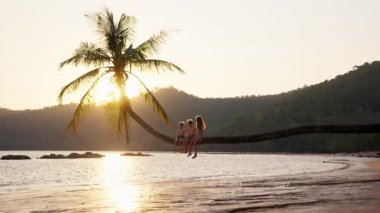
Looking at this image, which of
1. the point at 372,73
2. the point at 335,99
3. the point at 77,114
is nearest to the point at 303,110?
the point at 335,99

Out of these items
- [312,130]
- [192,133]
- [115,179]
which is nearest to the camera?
[312,130]

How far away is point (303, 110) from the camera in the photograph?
18788 cm

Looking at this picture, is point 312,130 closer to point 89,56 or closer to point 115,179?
point 89,56

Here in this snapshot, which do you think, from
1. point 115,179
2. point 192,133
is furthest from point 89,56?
point 115,179

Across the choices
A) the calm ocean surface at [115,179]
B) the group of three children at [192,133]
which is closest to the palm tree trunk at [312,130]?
the group of three children at [192,133]

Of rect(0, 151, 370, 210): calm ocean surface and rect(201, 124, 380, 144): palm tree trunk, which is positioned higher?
rect(201, 124, 380, 144): palm tree trunk

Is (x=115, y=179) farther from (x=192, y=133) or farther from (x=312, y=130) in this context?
(x=312, y=130)

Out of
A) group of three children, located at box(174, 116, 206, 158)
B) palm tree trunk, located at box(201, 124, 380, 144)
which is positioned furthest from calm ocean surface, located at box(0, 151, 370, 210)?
palm tree trunk, located at box(201, 124, 380, 144)

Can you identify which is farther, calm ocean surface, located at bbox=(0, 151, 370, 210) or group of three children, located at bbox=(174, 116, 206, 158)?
calm ocean surface, located at bbox=(0, 151, 370, 210)

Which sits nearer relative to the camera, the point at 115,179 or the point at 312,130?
the point at 312,130

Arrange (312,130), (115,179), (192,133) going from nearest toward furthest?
(312,130) < (192,133) < (115,179)

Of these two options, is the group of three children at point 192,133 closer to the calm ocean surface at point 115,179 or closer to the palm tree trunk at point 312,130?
the palm tree trunk at point 312,130

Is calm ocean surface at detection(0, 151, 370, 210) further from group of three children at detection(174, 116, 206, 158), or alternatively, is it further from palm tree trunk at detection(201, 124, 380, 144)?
palm tree trunk at detection(201, 124, 380, 144)

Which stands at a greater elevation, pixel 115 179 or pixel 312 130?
pixel 312 130
